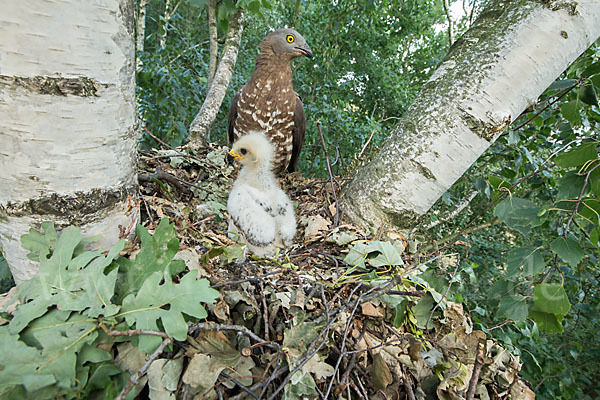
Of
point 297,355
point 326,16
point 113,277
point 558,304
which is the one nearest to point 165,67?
point 326,16

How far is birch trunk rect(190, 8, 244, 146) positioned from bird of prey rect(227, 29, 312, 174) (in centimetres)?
26

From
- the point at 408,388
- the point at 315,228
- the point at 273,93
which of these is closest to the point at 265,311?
the point at 408,388

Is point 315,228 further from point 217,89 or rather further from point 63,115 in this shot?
point 217,89

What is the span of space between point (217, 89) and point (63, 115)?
242 cm

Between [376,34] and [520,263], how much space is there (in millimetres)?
5547

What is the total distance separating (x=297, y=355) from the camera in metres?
0.83

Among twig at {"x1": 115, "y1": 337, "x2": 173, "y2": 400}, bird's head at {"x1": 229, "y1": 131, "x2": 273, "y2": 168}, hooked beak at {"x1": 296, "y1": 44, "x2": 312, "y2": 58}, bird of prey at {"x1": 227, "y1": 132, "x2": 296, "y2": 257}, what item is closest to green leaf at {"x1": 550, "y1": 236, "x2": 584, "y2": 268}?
twig at {"x1": 115, "y1": 337, "x2": 173, "y2": 400}

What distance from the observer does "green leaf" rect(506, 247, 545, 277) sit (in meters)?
1.05

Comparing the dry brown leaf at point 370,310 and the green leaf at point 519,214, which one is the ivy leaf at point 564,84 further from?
the dry brown leaf at point 370,310

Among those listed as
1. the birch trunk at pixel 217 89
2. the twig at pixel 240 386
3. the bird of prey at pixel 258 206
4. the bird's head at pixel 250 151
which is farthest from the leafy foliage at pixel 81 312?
the birch trunk at pixel 217 89

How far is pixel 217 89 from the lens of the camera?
3.07 meters

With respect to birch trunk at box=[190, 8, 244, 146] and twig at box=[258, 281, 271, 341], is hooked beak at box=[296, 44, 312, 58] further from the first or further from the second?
twig at box=[258, 281, 271, 341]

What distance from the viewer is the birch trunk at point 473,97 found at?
1.33 meters

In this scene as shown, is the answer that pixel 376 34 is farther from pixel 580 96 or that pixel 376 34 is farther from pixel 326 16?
pixel 580 96
